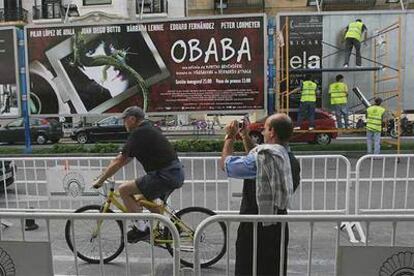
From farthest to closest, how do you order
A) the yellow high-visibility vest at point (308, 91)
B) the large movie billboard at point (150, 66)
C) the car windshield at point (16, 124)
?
1. the car windshield at point (16, 124)
2. the yellow high-visibility vest at point (308, 91)
3. the large movie billboard at point (150, 66)

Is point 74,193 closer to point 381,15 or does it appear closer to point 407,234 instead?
point 407,234

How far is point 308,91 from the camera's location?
14.1 m

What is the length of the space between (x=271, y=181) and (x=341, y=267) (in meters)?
0.71

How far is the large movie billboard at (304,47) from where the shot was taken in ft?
47.2

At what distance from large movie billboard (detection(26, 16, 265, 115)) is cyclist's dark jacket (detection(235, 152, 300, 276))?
10.1 m

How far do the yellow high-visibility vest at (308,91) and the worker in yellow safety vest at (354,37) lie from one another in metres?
1.38

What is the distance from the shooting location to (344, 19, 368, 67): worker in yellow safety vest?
46.4 feet

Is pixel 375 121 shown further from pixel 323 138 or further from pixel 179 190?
pixel 179 190

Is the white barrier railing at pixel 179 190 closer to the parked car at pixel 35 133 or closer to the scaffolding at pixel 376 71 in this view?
the scaffolding at pixel 376 71

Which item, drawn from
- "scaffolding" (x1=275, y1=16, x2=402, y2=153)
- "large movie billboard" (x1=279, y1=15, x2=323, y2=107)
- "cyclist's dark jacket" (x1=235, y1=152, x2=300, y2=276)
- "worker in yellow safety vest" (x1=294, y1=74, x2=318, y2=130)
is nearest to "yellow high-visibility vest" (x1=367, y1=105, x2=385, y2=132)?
"scaffolding" (x1=275, y1=16, x2=402, y2=153)

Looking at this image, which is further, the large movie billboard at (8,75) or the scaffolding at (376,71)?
the large movie billboard at (8,75)

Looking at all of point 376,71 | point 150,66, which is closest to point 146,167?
point 150,66

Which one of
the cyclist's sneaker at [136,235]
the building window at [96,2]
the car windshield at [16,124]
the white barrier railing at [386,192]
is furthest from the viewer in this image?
the building window at [96,2]

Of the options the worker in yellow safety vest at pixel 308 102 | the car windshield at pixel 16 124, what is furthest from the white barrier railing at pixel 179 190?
the car windshield at pixel 16 124
